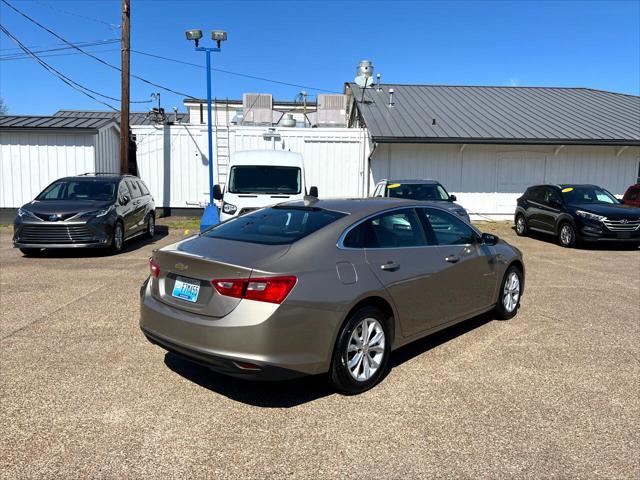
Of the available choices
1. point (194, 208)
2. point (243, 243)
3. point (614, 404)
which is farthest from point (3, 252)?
point (614, 404)

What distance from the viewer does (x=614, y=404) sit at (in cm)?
391

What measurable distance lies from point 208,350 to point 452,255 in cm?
268

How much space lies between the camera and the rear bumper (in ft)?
11.3

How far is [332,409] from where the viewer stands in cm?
379

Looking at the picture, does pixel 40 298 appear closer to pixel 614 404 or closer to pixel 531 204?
pixel 614 404

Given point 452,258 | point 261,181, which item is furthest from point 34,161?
point 452,258

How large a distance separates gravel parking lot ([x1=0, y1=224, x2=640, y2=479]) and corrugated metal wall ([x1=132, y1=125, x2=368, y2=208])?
12568mm

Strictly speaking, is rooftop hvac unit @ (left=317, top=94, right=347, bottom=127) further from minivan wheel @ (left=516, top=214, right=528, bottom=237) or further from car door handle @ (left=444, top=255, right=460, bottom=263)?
car door handle @ (left=444, top=255, right=460, bottom=263)

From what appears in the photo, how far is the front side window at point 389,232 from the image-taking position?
4246mm

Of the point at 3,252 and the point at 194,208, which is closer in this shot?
the point at 3,252

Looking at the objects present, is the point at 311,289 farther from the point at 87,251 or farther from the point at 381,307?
the point at 87,251

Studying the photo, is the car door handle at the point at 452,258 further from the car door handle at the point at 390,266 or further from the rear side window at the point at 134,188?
the rear side window at the point at 134,188

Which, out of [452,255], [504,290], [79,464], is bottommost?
[79,464]

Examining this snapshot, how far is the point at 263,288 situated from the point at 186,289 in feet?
2.41
